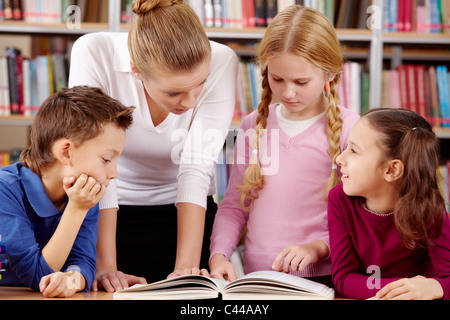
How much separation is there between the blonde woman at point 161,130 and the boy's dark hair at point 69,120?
0.42 feet

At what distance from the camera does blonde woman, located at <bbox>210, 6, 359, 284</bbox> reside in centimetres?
128

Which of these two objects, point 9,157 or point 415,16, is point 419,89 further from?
point 9,157

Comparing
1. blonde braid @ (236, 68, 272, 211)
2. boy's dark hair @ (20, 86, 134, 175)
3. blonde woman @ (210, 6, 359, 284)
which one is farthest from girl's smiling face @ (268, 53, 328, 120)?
boy's dark hair @ (20, 86, 134, 175)

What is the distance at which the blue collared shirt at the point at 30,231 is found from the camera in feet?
3.24

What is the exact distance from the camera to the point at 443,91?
7.49 ft

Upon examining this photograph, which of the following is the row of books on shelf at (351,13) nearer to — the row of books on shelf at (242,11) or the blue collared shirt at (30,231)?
the row of books on shelf at (242,11)

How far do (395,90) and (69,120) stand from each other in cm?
159

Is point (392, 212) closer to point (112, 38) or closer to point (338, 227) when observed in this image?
point (338, 227)

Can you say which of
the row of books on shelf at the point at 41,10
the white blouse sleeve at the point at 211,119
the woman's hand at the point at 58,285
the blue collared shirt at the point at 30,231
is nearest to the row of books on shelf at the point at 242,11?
the row of books on shelf at the point at 41,10

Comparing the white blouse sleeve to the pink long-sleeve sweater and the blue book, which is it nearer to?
the pink long-sleeve sweater

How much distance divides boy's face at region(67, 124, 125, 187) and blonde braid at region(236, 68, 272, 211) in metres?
0.37

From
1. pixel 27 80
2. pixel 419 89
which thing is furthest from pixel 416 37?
pixel 27 80
